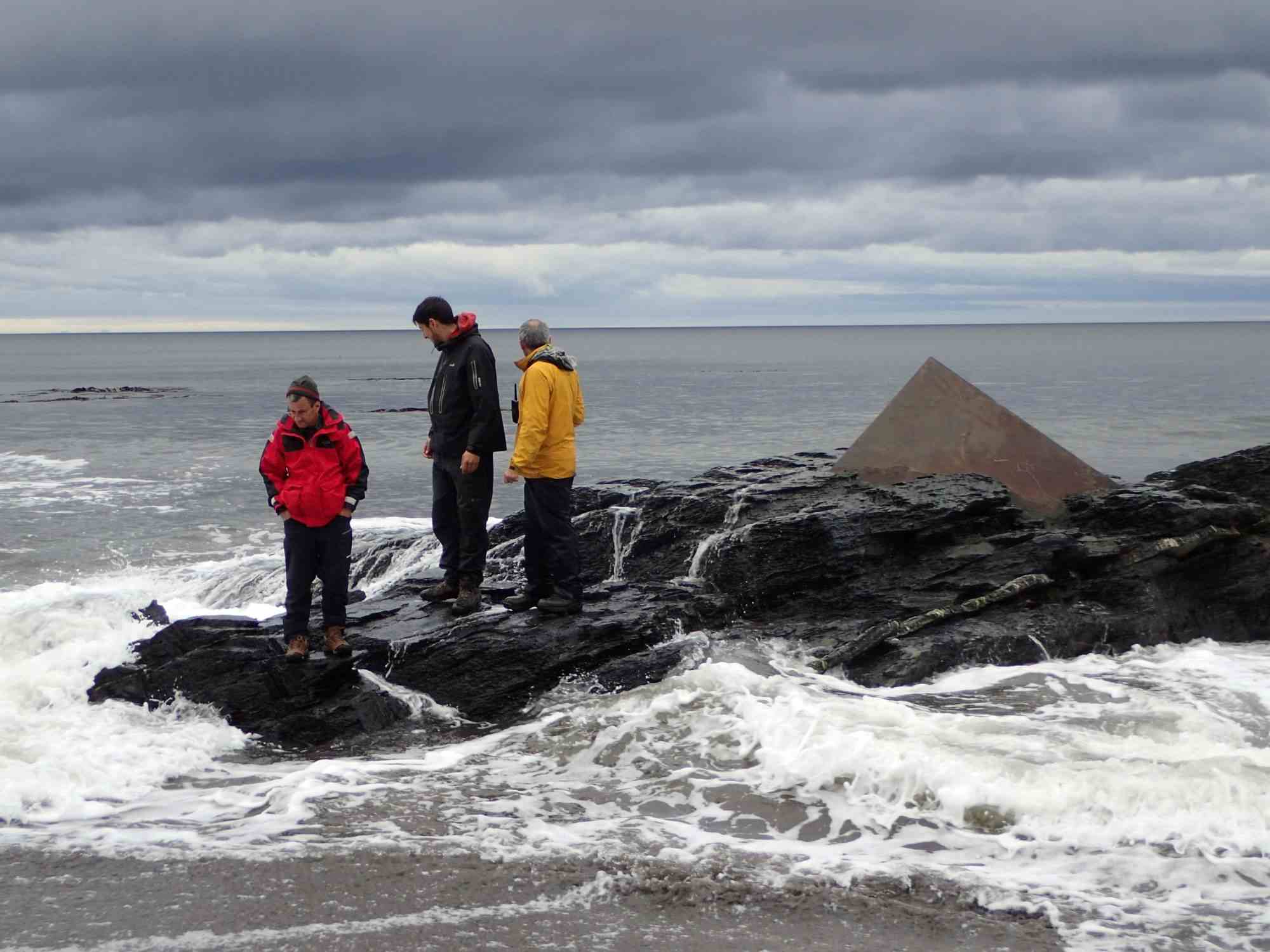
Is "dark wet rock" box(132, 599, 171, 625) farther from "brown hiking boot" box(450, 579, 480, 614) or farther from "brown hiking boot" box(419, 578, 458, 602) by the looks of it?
"brown hiking boot" box(450, 579, 480, 614)

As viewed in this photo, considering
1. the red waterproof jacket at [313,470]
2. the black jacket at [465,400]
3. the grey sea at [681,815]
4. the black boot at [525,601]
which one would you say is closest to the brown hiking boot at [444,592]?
the black boot at [525,601]

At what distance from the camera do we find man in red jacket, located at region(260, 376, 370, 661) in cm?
799

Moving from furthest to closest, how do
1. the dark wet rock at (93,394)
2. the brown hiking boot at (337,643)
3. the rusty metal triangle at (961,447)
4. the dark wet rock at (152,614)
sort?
the dark wet rock at (93,394)
the rusty metal triangle at (961,447)
the dark wet rock at (152,614)
the brown hiking boot at (337,643)

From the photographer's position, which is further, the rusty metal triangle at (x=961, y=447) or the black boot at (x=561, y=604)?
the rusty metal triangle at (x=961, y=447)

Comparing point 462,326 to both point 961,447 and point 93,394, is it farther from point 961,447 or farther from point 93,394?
point 93,394

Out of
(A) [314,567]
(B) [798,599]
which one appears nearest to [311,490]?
(A) [314,567]

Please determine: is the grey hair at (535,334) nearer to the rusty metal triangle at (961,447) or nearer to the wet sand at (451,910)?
the wet sand at (451,910)

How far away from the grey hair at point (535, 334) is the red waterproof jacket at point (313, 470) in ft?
4.69

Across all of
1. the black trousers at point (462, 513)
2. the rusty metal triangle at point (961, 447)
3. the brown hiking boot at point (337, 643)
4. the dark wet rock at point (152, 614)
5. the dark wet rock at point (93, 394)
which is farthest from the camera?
the dark wet rock at point (93, 394)

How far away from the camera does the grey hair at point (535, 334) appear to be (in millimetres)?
8352

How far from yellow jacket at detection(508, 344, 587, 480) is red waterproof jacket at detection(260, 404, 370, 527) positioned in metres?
1.15

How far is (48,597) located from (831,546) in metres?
10.4

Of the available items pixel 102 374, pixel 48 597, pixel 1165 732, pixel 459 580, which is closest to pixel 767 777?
pixel 1165 732

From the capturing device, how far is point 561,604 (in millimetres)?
9016
